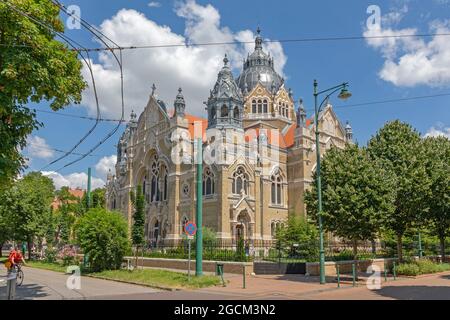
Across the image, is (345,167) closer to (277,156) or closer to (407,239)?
(407,239)

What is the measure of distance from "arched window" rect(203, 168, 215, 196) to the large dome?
18.5 metres

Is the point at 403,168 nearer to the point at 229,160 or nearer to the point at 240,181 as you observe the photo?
the point at 229,160

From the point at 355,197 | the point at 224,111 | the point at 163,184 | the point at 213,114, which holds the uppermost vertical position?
the point at 224,111

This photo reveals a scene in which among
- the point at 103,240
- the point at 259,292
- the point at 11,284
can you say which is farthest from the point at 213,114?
the point at 11,284

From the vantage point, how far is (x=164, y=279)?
19531mm

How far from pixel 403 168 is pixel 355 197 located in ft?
19.8

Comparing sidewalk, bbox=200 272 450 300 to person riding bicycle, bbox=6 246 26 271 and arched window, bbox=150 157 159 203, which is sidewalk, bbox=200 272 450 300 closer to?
person riding bicycle, bbox=6 246 26 271

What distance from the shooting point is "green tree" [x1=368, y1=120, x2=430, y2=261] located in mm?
23750

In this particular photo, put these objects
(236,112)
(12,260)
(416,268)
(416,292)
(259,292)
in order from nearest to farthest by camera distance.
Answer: (12,260)
(416,292)
(259,292)
(416,268)
(236,112)

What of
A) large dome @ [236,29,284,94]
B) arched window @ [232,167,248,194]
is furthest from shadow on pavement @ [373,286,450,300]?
large dome @ [236,29,284,94]

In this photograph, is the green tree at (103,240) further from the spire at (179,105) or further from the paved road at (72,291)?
the spire at (179,105)

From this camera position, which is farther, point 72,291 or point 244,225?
point 244,225

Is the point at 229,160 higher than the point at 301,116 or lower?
lower
